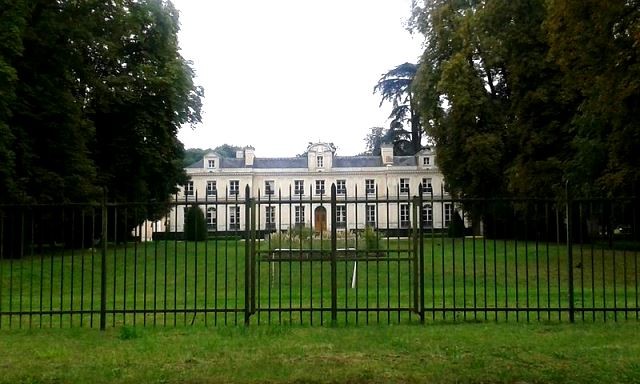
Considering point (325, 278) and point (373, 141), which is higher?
point (373, 141)

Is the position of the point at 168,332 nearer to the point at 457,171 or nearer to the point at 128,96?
the point at 128,96

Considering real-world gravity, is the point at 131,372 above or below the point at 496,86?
below

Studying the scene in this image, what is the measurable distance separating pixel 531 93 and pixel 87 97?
1964cm

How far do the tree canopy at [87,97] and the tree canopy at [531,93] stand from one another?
1371 centimetres

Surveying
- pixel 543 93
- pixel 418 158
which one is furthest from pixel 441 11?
pixel 418 158

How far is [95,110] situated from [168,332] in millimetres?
21544

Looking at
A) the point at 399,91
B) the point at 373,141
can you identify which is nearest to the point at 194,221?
Answer: the point at 399,91

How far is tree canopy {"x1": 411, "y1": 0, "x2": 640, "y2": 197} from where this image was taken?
1675 centimetres

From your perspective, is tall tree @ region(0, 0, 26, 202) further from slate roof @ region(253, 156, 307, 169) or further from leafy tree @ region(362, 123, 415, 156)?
slate roof @ region(253, 156, 307, 169)

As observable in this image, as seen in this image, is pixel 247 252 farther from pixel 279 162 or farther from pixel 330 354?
pixel 279 162

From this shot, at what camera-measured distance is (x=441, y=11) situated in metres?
32.5

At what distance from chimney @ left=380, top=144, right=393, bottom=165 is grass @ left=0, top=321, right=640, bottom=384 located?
157ft

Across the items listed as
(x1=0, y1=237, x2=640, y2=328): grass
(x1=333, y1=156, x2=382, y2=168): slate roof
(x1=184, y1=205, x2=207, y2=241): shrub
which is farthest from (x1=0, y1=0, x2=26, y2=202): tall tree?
(x1=333, y1=156, x2=382, y2=168): slate roof

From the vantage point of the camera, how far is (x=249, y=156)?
60438 mm
